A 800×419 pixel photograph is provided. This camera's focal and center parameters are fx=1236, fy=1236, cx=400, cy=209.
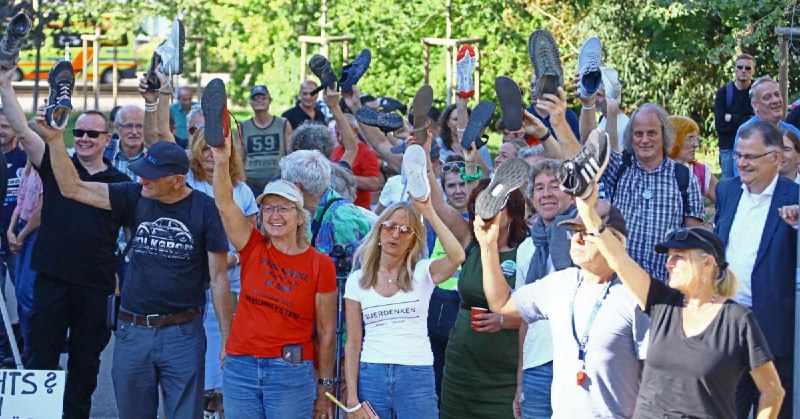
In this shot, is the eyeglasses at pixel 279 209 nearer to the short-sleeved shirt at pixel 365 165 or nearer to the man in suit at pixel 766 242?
the man in suit at pixel 766 242

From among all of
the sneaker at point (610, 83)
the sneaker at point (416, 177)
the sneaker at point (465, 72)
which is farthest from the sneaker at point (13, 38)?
the sneaker at point (610, 83)

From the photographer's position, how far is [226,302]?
679 centimetres

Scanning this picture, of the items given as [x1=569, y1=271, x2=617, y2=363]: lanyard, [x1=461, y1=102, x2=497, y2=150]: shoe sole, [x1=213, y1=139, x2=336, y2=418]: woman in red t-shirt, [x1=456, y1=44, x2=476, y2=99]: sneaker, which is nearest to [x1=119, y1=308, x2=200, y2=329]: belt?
[x1=213, y1=139, x2=336, y2=418]: woman in red t-shirt

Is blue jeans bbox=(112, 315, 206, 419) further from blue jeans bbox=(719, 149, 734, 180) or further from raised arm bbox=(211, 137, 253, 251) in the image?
blue jeans bbox=(719, 149, 734, 180)

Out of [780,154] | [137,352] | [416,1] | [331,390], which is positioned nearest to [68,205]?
[137,352]

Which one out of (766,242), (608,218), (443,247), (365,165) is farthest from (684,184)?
(365,165)

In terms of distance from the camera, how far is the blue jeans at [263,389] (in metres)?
6.26

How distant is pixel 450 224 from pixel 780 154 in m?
1.79

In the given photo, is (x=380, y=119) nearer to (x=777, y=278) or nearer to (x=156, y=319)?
(x=156, y=319)

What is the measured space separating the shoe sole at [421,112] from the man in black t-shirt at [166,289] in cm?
144

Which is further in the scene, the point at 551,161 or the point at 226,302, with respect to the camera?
the point at 226,302

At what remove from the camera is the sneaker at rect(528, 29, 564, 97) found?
6.54 m

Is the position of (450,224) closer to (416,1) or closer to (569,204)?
(569,204)

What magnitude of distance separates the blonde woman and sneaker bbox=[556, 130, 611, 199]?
145 cm
